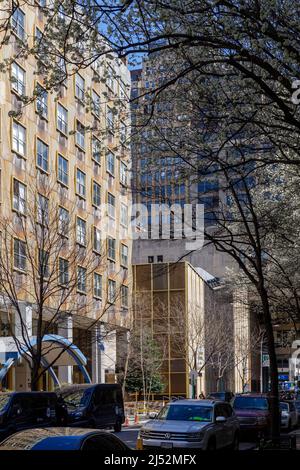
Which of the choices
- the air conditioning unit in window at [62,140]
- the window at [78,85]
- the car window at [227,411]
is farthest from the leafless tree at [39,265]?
the car window at [227,411]

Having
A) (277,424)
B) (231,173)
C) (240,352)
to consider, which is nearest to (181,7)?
(231,173)

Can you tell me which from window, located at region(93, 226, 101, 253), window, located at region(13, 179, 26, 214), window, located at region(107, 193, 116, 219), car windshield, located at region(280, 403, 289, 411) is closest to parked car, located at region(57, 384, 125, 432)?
car windshield, located at region(280, 403, 289, 411)

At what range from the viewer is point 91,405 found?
29250 millimetres

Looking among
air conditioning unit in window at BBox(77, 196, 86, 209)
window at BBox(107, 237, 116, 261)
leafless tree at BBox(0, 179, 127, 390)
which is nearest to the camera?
leafless tree at BBox(0, 179, 127, 390)

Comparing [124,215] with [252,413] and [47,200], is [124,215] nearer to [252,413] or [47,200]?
[47,200]

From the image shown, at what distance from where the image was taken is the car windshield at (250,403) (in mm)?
29250

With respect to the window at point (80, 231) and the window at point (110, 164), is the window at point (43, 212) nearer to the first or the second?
the window at point (80, 231)

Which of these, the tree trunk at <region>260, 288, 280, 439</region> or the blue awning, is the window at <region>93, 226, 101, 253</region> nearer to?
the blue awning

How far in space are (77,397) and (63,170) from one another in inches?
918

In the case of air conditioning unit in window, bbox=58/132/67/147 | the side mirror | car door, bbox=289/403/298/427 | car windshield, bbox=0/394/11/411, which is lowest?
car door, bbox=289/403/298/427

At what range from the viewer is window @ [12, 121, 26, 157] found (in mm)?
43062

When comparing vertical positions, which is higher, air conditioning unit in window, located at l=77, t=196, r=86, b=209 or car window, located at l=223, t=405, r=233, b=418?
air conditioning unit in window, located at l=77, t=196, r=86, b=209

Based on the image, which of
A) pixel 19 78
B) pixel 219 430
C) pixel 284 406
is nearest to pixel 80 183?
pixel 19 78
